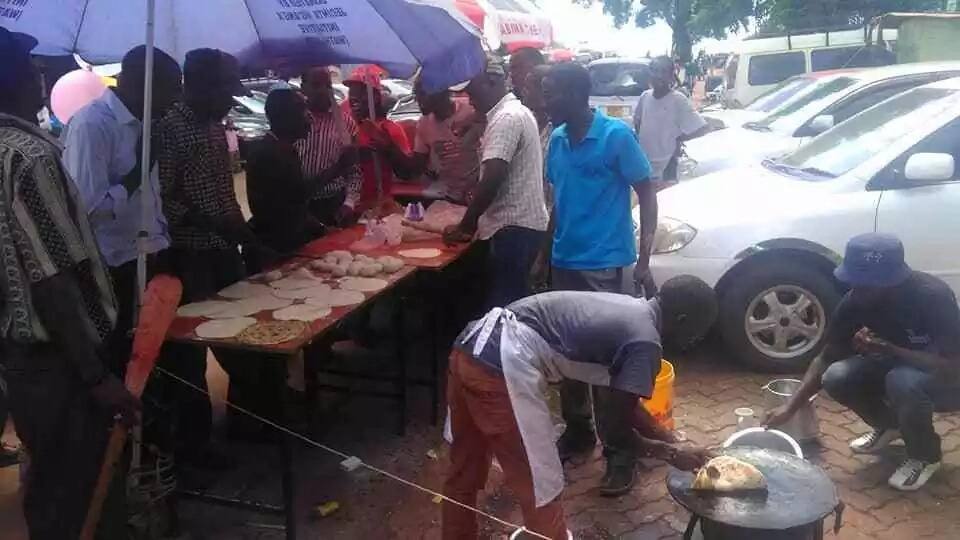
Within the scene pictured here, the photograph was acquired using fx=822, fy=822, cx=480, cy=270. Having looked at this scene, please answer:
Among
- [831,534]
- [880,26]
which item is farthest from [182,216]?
[880,26]

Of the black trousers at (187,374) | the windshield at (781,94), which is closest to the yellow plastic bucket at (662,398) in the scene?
the black trousers at (187,374)

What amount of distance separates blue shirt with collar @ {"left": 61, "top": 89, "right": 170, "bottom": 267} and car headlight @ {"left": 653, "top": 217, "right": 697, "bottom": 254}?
2.98 m

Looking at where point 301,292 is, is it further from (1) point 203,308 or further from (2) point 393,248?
(2) point 393,248

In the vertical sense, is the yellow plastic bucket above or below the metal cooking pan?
below

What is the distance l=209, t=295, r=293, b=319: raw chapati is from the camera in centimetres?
343

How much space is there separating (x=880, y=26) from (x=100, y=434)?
15.0m

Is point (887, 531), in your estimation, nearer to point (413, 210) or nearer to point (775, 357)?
point (775, 357)

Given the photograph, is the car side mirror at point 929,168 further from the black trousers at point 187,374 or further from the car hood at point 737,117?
the car hood at point 737,117

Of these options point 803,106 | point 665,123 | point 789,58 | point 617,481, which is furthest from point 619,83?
point 617,481

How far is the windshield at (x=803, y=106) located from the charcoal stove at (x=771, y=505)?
6575mm

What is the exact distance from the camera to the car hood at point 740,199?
16.6 feet

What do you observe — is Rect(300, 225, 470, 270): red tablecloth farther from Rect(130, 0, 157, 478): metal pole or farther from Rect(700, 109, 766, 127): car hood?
Rect(700, 109, 766, 127): car hood

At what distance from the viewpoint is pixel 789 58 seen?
15.2 meters

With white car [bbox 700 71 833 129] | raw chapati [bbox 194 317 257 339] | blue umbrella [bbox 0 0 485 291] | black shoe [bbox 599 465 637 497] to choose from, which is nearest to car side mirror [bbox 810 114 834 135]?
white car [bbox 700 71 833 129]
